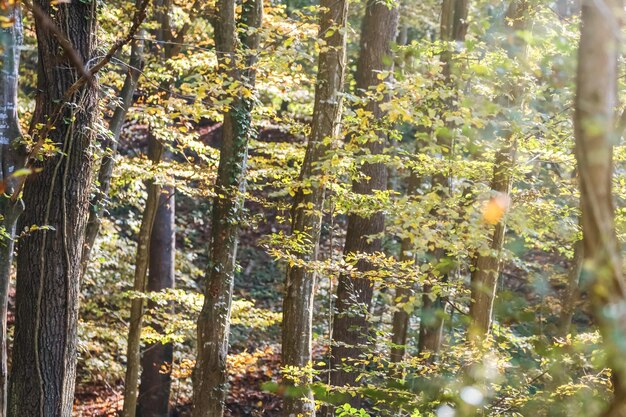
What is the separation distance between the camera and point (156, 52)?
1192 cm

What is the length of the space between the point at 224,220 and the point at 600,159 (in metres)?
6.90

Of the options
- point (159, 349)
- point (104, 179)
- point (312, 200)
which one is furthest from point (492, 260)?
point (159, 349)

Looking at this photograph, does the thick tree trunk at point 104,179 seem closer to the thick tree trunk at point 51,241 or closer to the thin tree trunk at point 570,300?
the thick tree trunk at point 51,241

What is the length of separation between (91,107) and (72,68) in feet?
1.52

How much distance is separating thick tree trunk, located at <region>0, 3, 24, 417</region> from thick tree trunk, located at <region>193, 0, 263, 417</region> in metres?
2.22

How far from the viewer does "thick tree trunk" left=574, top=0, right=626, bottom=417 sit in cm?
130

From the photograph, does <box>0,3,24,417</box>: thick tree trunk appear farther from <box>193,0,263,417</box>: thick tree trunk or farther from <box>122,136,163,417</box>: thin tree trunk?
<box>122,136,163,417</box>: thin tree trunk

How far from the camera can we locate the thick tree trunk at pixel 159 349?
12758 millimetres

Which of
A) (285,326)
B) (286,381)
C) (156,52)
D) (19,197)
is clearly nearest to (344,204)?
(285,326)

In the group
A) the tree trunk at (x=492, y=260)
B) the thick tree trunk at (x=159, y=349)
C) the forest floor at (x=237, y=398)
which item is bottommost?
the forest floor at (x=237, y=398)

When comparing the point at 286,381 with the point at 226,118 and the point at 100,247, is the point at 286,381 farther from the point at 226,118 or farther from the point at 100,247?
the point at 100,247

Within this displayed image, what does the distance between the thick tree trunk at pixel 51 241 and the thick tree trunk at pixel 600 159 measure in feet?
18.2

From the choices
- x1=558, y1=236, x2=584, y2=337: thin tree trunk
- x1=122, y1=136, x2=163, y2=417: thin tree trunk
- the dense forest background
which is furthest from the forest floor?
x1=558, y1=236, x2=584, y2=337: thin tree trunk

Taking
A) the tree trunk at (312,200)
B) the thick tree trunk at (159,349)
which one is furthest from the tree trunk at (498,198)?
the thick tree trunk at (159,349)
